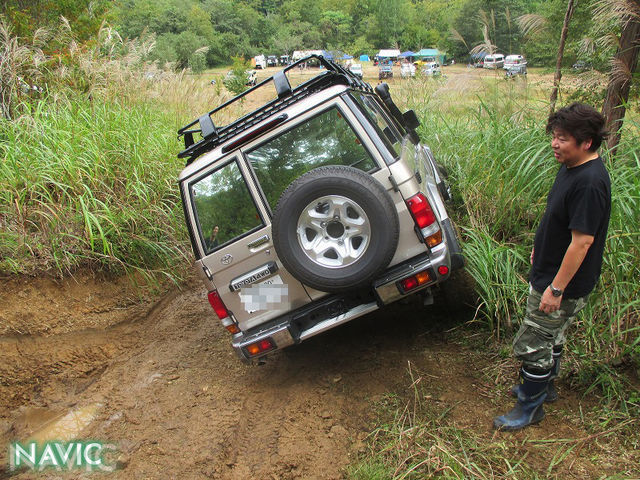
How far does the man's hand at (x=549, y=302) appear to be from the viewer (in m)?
2.43

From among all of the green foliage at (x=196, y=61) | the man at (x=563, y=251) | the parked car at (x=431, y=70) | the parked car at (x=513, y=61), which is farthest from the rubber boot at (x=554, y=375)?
the green foliage at (x=196, y=61)

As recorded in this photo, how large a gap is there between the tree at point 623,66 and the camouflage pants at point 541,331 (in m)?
2.10

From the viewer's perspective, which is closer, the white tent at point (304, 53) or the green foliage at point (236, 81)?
the white tent at point (304, 53)

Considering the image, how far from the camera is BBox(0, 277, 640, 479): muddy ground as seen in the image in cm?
297

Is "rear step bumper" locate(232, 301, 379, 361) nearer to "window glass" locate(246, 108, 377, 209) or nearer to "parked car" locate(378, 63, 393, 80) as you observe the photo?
"window glass" locate(246, 108, 377, 209)

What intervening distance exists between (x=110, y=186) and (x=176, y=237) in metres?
0.96

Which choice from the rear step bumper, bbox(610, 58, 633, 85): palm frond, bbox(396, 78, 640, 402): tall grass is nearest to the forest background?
→ bbox(610, 58, 633, 85): palm frond

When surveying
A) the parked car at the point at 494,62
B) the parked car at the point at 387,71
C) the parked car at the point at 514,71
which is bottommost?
the parked car at the point at 514,71

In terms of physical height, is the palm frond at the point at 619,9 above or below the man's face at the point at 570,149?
above

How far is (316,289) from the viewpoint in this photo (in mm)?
3223

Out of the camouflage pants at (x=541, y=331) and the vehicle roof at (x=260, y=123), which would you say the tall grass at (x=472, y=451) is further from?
the vehicle roof at (x=260, y=123)

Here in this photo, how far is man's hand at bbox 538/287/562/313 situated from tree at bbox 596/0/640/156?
2220mm

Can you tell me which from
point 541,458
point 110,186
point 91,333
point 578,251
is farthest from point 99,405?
point 578,251

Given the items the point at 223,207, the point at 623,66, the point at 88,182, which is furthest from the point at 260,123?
the point at 623,66
